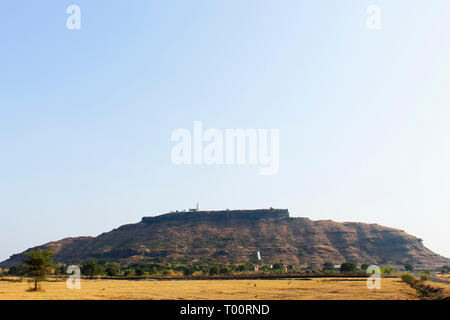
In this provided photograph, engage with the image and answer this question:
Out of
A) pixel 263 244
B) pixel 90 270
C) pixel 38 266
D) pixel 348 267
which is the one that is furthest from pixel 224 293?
pixel 263 244

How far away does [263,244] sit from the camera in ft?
535

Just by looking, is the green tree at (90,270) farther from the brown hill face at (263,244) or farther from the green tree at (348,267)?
the green tree at (348,267)

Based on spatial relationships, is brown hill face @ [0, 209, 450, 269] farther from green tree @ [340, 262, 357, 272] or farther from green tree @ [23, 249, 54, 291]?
green tree @ [23, 249, 54, 291]

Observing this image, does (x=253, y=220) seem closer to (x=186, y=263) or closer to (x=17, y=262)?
(x=186, y=263)

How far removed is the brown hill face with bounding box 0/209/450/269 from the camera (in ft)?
491

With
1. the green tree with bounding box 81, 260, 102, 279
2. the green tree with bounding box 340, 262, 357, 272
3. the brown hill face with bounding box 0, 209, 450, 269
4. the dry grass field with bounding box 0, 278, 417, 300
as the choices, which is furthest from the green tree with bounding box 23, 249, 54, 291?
the brown hill face with bounding box 0, 209, 450, 269

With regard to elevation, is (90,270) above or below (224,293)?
below

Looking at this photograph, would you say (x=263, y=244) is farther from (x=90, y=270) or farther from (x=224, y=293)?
(x=224, y=293)

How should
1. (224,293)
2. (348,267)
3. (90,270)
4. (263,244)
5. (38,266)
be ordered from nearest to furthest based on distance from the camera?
(224,293) → (38,266) → (90,270) → (348,267) → (263,244)

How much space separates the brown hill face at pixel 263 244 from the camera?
150 meters

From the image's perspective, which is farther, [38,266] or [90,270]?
[90,270]

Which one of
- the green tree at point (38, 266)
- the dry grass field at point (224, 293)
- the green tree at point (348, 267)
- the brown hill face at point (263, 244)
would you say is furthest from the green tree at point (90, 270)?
the green tree at point (348, 267)

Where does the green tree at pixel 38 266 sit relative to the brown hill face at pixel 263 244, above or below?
above
